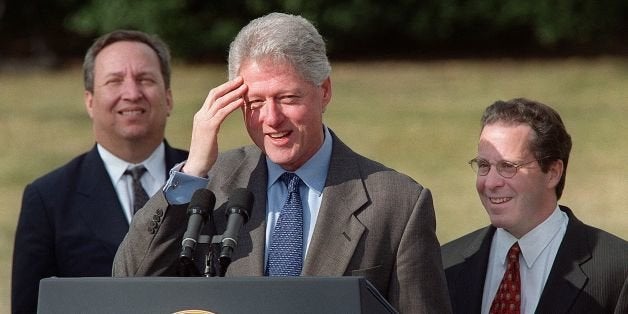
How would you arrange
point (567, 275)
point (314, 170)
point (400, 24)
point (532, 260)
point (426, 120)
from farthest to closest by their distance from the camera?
point (400, 24) → point (426, 120) → point (532, 260) → point (567, 275) → point (314, 170)

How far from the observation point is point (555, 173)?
4328 millimetres

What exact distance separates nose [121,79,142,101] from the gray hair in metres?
1.66

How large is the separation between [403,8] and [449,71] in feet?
5.89

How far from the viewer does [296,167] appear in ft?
11.7

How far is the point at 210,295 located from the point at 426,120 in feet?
44.9

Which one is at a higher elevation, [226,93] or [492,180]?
[226,93]

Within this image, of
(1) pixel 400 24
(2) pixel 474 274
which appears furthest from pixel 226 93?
(1) pixel 400 24

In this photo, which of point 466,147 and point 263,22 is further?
point 466,147

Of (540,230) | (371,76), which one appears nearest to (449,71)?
(371,76)

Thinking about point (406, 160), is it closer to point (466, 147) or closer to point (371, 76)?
point (466, 147)

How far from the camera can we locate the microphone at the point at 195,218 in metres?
2.97

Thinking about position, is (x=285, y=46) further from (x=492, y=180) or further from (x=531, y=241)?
(x=531, y=241)

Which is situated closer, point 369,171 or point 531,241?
point 369,171

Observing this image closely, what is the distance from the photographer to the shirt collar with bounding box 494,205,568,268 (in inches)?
169
